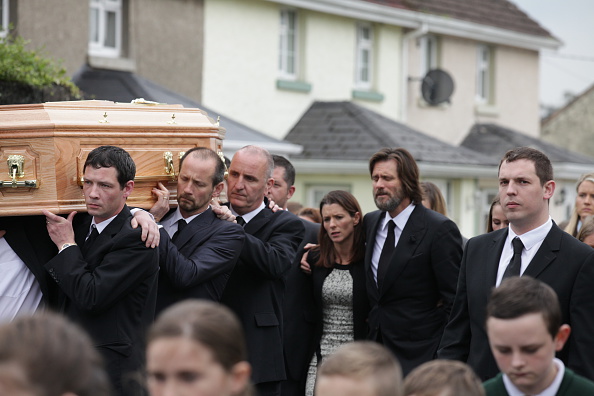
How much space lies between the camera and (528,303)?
3.86m

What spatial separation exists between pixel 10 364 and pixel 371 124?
53.1 ft

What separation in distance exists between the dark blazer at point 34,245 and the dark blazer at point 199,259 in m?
0.61

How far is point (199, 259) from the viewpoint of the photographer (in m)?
5.65

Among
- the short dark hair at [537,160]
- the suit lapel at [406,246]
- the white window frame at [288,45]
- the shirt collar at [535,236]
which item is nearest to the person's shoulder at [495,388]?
the shirt collar at [535,236]

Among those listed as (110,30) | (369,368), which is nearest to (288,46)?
(110,30)

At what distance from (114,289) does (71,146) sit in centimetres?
95

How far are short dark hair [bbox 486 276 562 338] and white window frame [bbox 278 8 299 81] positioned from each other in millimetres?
14981

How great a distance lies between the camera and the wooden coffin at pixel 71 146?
212 inches

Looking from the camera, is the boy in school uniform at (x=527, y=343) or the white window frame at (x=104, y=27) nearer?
the boy in school uniform at (x=527, y=343)

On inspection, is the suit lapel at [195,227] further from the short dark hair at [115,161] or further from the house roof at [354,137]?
the house roof at [354,137]

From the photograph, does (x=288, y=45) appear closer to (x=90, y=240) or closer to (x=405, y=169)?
(x=405, y=169)

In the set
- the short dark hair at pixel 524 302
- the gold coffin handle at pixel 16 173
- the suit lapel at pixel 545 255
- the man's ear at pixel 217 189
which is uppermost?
the gold coffin handle at pixel 16 173

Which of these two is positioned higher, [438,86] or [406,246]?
[438,86]

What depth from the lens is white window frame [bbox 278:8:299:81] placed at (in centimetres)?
1862
